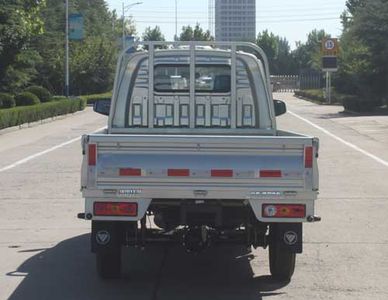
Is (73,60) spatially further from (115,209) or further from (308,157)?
(308,157)

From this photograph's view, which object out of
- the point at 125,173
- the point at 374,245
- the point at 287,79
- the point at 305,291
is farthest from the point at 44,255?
the point at 287,79

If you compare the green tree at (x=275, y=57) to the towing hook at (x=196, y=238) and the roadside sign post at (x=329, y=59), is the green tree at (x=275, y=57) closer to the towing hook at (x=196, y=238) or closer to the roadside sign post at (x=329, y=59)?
the roadside sign post at (x=329, y=59)

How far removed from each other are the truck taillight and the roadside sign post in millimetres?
48494

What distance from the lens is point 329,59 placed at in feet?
176

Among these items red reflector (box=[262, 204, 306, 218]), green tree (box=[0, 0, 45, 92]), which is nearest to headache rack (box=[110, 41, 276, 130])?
red reflector (box=[262, 204, 306, 218])

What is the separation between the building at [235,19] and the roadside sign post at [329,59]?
1198 inches

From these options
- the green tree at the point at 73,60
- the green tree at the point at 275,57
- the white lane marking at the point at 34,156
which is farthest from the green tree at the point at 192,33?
the white lane marking at the point at 34,156

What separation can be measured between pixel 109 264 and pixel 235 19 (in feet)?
293

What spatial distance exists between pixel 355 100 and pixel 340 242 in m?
34.6

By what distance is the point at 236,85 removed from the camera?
28.2ft

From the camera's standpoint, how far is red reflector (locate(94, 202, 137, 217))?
6.12 m

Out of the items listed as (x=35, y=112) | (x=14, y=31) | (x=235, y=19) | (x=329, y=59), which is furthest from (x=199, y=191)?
(x=235, y=19)

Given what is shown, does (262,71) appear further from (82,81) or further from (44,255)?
(82,81)

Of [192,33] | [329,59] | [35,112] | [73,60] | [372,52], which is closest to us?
[35,112]
